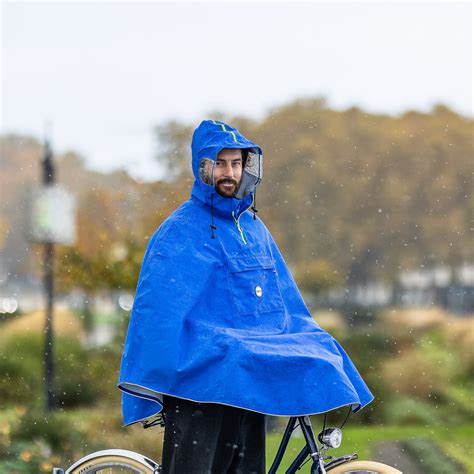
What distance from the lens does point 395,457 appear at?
7.24 m

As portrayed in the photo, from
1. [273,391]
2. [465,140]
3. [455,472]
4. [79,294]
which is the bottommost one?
[455,472]

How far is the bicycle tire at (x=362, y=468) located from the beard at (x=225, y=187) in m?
1.08

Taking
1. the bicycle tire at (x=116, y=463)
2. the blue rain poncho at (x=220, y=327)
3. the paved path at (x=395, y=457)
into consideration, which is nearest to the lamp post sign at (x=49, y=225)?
the paved path at (x=395, y=457)

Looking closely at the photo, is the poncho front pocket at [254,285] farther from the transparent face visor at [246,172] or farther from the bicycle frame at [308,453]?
the bicycle frame at [308,453]

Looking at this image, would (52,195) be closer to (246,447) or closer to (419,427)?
(419,427)

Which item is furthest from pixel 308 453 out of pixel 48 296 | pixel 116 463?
pixel 48 296

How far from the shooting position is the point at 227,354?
11.9ft

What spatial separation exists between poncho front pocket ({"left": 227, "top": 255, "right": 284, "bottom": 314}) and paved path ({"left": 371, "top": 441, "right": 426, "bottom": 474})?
341cm

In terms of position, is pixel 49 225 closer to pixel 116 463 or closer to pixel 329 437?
pixel 116 463

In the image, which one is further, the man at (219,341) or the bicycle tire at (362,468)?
the bicycle tire at (362,468)

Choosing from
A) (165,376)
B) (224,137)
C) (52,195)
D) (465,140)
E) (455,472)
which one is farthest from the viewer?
(465,140)

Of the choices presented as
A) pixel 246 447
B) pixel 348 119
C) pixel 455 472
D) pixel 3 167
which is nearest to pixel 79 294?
pixel 3 167

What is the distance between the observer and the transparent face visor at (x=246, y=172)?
3.88m

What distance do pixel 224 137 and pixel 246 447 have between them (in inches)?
45.4
